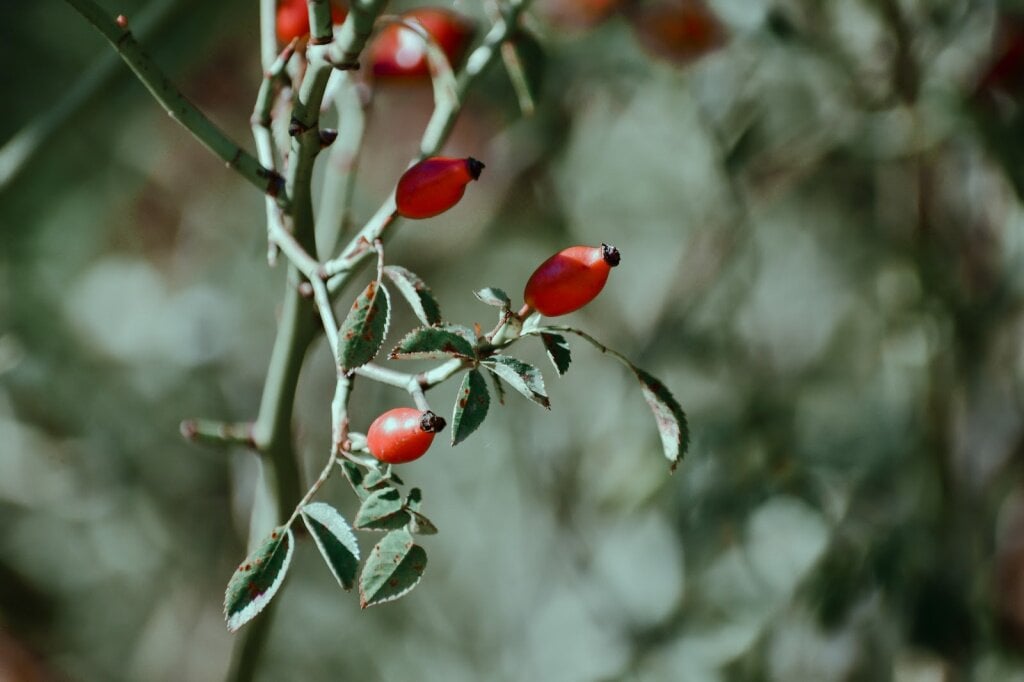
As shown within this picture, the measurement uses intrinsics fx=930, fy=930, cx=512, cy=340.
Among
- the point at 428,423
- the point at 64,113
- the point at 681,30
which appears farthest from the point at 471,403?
the point at 681,30

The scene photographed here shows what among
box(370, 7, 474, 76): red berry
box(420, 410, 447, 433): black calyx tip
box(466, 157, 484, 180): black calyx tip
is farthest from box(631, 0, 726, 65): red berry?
box(420, 410, 447, 433): black calyx tip

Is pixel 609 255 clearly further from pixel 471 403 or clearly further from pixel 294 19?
Answer: pixel 294 19

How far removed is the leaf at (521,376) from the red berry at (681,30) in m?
0.85

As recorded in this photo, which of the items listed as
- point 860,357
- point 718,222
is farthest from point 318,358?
point 860,357

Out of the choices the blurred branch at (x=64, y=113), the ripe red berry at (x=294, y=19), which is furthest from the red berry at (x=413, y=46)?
the blurred branch at (x=64, y=113)

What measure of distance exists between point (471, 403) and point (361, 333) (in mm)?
58

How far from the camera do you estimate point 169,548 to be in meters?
1.55

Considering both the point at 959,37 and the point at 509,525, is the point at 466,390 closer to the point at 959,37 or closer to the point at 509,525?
the point at 959,37

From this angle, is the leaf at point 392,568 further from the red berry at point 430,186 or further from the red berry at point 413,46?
the red berry at point 413,46

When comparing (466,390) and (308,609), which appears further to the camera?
(308,609)

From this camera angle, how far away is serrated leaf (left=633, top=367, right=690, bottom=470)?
1.43ft

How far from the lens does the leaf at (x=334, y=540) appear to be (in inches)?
15.1

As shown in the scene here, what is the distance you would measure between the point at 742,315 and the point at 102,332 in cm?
102

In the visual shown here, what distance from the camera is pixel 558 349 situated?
407 mm
